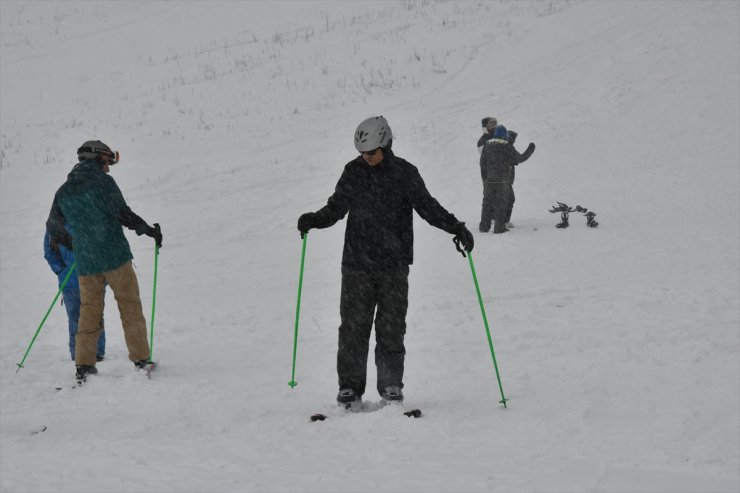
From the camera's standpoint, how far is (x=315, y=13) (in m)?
28.3

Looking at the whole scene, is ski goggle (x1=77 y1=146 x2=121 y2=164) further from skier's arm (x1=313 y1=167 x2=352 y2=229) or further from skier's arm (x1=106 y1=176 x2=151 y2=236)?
skier's arm (x1=313 y1=167 x2=352 y2=229)

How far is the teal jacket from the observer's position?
609cm

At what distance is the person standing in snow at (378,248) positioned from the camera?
5.00m

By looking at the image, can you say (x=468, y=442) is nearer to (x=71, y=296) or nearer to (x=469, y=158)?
(x=71, y=296)

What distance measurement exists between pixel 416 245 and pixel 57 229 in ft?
21.3

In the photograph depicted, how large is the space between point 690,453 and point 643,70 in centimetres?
1892

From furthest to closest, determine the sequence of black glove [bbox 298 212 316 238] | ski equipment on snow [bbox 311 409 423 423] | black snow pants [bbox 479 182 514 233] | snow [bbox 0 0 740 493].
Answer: black snow pants [bbox 479 182 514 233]
black glove [bbox 298 212 316 238]
ski equipment on snow [bbox 311 409 423 423]
snow [bbox 0 0 740 493]

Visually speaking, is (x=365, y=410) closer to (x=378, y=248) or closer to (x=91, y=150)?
(x=378, y=248)

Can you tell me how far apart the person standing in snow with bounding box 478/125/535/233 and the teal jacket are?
701cm

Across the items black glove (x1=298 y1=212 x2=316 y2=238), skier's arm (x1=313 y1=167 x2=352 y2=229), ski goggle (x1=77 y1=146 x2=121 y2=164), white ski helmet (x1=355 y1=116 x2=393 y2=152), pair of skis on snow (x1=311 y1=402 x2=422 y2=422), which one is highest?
ski goggle (x1=77 y1=146 x2=121 y2=164)

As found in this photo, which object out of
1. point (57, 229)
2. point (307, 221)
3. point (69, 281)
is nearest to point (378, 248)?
point (307, 221)

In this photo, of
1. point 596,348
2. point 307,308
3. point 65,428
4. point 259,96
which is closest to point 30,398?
point 65,428

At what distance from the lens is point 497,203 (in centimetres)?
1171

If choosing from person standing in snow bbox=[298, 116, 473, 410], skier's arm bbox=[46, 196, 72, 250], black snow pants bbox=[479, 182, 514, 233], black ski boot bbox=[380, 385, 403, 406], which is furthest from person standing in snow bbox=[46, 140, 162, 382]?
black snow pants bbox=[479, 182, 514, 233]
